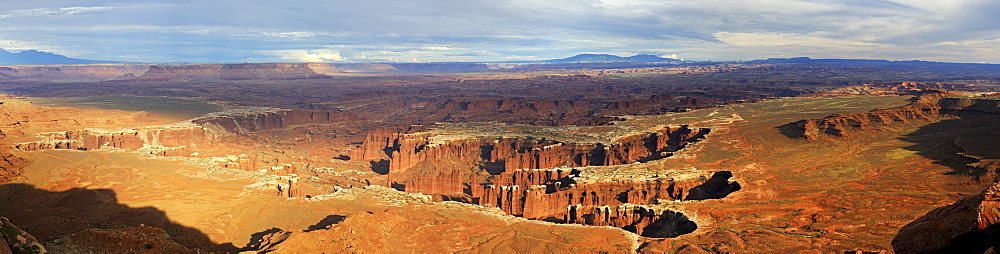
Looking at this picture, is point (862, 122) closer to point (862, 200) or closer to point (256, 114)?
point (862, 200)

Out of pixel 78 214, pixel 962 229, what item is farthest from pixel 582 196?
pixel 962 229

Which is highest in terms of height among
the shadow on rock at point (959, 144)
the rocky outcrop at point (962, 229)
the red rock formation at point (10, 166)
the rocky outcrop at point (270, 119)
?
the rocky outcrop at point (962, 229)

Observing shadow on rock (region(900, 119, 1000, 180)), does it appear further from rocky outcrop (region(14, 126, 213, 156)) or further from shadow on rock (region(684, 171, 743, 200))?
rocky outcrop (region(14, 126, 213, 156))

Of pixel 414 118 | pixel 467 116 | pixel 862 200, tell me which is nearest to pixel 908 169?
pixel 862 200

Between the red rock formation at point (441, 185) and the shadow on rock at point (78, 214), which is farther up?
the shadow on rock at point (78, 214)

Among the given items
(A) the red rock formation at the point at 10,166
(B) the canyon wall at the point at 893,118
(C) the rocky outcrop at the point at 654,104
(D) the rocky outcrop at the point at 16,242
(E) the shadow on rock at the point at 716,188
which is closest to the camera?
(D) the rocky outcrop at the point at 16,242

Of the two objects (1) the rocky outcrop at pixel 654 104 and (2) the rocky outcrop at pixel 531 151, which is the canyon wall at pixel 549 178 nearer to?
(2) the rocky outcrop at pixel 531 151

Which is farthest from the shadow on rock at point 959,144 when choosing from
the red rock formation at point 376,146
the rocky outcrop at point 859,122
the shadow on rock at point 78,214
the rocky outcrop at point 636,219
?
the red rock formation at point 376,146

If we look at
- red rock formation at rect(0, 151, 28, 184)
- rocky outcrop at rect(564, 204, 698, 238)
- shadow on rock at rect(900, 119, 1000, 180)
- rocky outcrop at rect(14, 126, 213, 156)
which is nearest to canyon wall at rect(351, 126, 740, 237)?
rocky outcrop at rect(564, 204, 698, 238)
